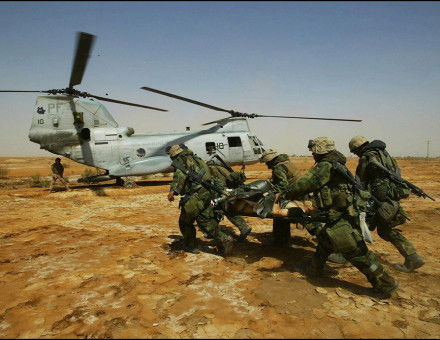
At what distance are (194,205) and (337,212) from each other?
2242mm

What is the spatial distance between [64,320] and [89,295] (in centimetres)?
55

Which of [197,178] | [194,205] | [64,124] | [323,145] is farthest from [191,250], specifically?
[64,124]

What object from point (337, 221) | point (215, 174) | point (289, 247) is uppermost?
point (215, 174)

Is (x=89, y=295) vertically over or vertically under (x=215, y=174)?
under

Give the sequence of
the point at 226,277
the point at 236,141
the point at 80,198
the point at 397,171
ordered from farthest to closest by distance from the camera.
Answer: the point at 236,141, the point at 80,198, the point at 397,171, the point at 226,277

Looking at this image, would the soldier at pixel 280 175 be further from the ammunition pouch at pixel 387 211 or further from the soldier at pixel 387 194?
the ammunition pouch at pixel 387 211

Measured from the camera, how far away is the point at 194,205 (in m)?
4.82

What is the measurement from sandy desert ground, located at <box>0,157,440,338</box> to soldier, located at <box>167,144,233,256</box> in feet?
1.14

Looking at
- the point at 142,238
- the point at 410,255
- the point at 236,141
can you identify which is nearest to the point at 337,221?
the point at 410,255

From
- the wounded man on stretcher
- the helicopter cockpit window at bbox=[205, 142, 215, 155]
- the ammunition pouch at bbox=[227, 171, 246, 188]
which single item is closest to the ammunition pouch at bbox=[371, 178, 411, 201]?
the wounded man on stretcher

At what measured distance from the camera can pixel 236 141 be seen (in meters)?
15.1

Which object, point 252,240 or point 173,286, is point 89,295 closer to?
point 173,286

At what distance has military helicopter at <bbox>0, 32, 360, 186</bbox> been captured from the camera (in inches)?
492

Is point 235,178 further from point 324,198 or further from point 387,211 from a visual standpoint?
point 387,211
